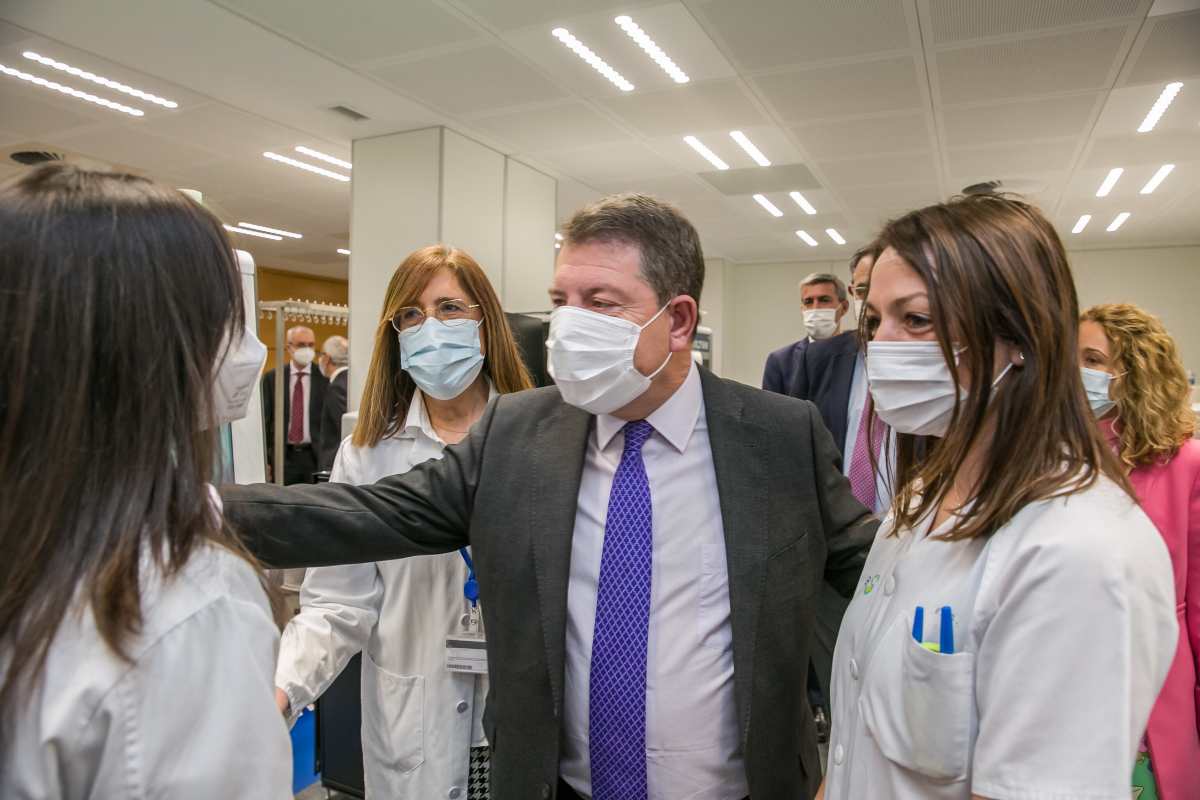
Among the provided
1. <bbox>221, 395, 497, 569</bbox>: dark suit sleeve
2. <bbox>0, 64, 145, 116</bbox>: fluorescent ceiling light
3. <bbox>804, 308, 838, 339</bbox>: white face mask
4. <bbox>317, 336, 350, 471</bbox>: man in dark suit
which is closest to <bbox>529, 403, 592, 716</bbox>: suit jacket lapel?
<bbox>221, 395, 497, 569</bbox>: dark suit sleeve

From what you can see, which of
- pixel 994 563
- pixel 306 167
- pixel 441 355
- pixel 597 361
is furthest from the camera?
pixel 306 167

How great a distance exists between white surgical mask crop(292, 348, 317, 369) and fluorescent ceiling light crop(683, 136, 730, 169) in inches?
125

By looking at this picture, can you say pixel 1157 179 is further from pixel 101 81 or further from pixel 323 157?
pixel 101 81

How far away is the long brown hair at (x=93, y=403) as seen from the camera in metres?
0.57

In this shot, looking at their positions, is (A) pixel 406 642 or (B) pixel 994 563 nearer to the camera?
(B) pixel 994 563

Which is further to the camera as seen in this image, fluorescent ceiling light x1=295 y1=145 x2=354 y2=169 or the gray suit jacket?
fluorescent ceiling light x1=295 y1=145 x2=354 y2=169

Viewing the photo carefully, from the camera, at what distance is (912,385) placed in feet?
3.53

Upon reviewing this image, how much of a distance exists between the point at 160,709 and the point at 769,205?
729cm

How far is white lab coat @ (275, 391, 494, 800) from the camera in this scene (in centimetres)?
150

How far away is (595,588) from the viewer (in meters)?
1.28

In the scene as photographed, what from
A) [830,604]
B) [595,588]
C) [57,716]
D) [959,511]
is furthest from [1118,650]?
[830,604]

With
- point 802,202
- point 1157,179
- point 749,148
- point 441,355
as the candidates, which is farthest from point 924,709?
point 1157,179

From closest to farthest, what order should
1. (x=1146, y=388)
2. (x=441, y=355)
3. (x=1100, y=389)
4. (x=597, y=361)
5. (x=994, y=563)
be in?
(x=994, y=563) → (x=597, y=361) → (x=441, y=355) → (x=1146, y=388) → (x=1100, y=389)

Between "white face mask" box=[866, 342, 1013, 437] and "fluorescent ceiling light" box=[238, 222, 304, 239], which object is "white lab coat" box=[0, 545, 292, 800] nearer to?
"white face mask" box=[866, 342, 1013, 437]
